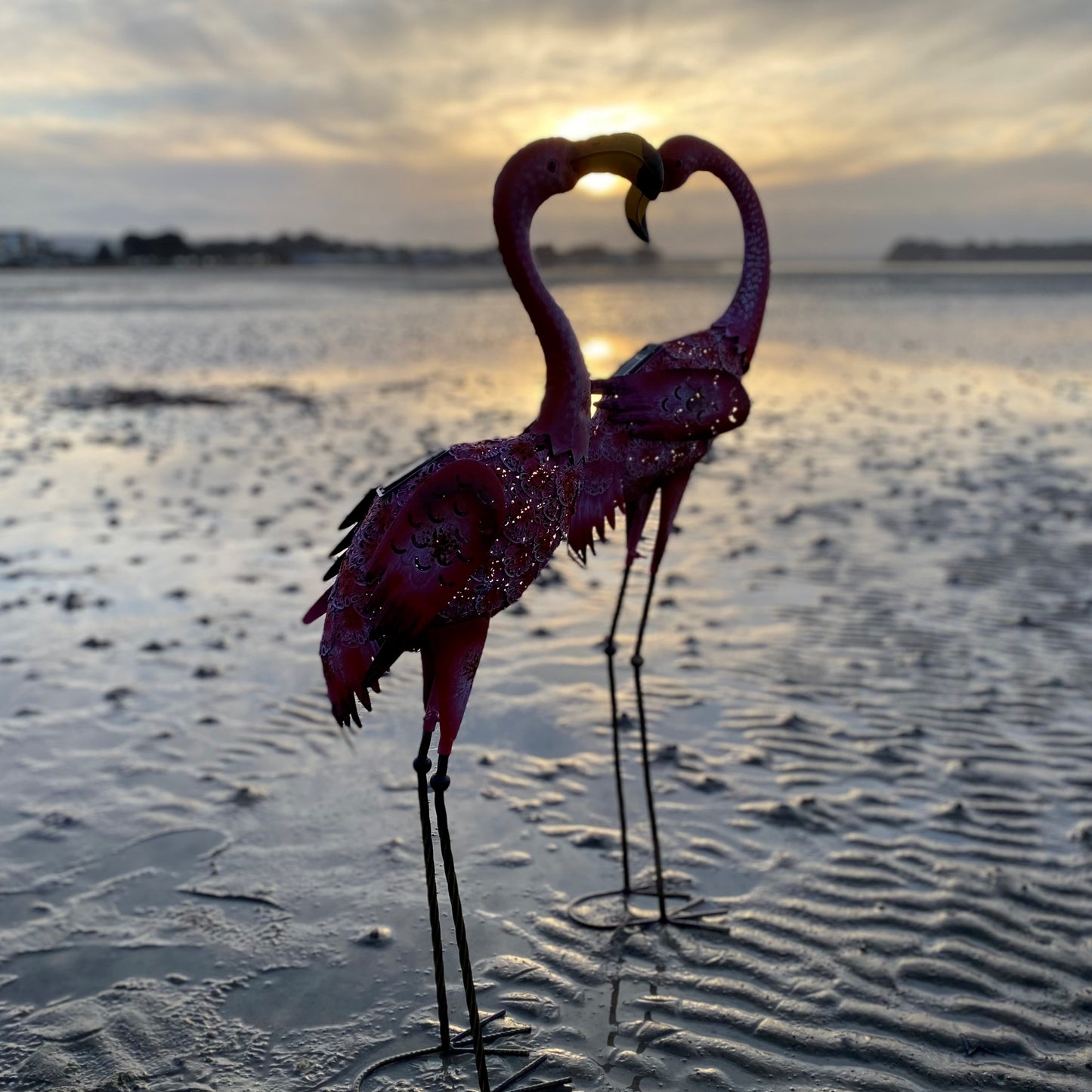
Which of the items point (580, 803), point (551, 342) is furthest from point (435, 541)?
point (580, 803)

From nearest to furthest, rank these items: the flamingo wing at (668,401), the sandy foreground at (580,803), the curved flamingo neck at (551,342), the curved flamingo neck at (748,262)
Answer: the curved flamingo neck at (551,342)
the sandy foreground at (580,803)
the flamingo wing at (668,401)
the curved flamingo neck at (748,262)

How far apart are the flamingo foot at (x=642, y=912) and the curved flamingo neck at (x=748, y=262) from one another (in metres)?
2.40

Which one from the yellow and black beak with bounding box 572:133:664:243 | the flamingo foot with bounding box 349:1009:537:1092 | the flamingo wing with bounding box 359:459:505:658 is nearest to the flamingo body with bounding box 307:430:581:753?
the flamingo wing with bounding box 359:459:505:658

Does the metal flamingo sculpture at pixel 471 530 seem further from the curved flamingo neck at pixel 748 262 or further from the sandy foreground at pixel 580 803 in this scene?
the curved flamingo neck at pixel 748 262

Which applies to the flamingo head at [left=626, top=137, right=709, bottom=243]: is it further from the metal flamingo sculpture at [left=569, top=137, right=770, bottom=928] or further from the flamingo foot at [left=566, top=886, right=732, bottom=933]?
the flamingo foot at [left=566, top=886, right=732, bottom=933]

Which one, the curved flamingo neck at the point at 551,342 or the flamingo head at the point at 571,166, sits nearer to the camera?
the flamingo head at the point at 571,166

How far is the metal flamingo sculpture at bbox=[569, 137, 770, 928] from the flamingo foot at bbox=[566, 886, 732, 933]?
0.04 ft

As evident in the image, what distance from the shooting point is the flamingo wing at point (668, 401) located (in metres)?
3.86

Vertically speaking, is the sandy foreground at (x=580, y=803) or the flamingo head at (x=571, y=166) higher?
the flamingo head at (x=571, y=166)

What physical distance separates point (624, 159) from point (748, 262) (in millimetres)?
1361

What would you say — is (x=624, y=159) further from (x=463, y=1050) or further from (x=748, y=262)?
(x=463, y=1050)

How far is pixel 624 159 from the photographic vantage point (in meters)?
2.94

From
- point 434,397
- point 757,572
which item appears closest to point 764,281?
point 757,572

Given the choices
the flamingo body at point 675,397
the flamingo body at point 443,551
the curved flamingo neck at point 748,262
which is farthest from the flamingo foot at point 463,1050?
the curved flamingo neck at point 748,262
